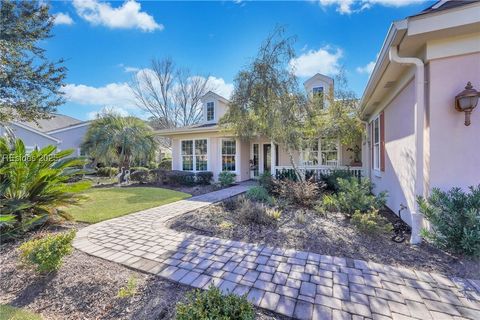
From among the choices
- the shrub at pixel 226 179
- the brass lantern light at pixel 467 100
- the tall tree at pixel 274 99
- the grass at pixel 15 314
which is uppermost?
the tall tree at pixel 274 99

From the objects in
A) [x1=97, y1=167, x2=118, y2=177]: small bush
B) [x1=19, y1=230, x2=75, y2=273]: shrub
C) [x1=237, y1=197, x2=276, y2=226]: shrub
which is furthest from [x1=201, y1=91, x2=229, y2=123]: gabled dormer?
[x1=19, y1=230, x2=75, y2=273]: shrub

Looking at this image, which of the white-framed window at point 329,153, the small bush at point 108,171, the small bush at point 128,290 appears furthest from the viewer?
the small bush at point 108,171

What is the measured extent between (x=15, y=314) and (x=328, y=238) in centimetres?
427

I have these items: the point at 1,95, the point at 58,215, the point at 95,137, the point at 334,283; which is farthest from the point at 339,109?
the point at 95,137

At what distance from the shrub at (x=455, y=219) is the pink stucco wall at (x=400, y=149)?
93cm

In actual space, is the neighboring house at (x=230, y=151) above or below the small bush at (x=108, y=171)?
above

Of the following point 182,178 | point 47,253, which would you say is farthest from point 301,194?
point 182,178

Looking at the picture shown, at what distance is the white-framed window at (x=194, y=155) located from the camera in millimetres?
12725

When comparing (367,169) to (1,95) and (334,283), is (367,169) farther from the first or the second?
(1,95)

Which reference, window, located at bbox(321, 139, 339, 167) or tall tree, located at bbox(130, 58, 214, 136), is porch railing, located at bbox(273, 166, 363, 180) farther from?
tall tree, located at bbox(130, 58, 214, 136)

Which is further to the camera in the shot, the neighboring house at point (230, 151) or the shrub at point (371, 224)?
the neighboring house at point (230, 151)

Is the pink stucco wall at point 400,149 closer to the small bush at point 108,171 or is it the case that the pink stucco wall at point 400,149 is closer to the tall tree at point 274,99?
the tall tree at point 274,99

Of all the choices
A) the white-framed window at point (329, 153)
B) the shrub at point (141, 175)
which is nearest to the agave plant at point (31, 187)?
the shrub at point (141, 175)

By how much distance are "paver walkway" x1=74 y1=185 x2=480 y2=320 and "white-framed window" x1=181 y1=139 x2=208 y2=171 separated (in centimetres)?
880
